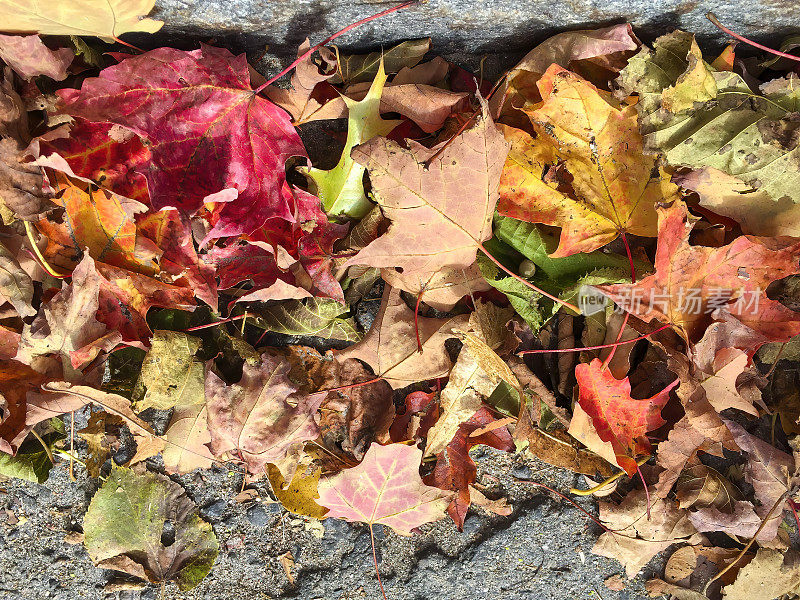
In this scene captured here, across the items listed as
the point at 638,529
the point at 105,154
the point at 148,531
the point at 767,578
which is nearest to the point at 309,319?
the point at 105,154

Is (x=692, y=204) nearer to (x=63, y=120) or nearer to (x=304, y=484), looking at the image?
(x=304, y=484)

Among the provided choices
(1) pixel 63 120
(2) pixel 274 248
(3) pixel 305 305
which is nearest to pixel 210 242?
(2) pixel 274 248

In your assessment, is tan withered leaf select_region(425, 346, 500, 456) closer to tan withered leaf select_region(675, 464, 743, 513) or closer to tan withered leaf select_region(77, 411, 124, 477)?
tan withered leaf select_region(675, 464, 743, 513)

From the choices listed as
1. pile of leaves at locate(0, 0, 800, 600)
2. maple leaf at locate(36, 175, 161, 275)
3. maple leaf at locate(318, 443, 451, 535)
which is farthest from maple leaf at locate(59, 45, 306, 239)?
maple leaf at locate(318, 443, 451, 535)

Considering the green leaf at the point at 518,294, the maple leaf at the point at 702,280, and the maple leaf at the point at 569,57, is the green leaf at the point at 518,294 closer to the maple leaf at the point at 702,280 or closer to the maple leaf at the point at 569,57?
the maple leaf at the point at 702,280

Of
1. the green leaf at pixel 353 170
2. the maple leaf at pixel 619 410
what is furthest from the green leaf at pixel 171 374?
Result: the maple leaf at pixel 619 410
